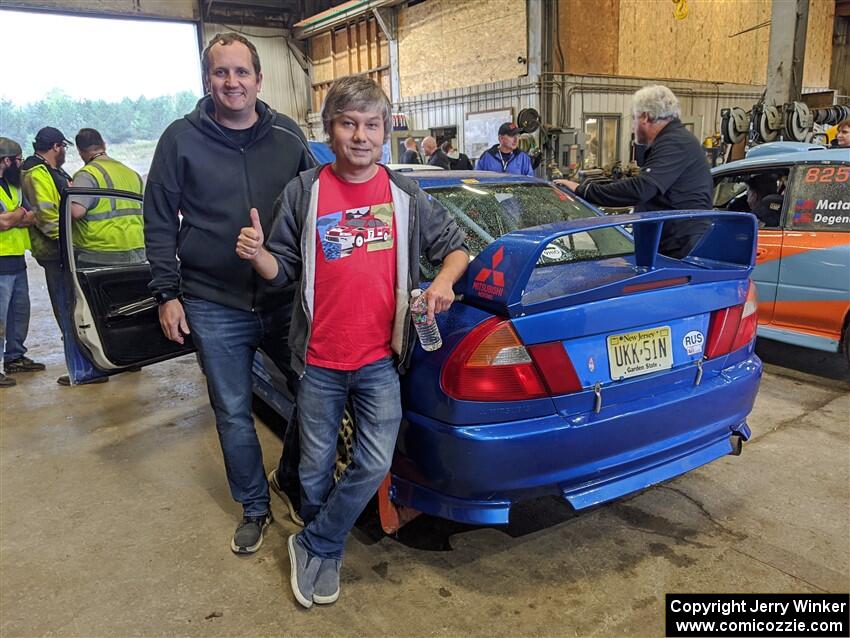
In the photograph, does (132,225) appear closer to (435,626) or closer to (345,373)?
(345,373)

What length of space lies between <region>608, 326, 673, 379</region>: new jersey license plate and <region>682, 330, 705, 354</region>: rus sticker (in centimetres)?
8

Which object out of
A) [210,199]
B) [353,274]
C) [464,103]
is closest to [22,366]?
[210,199]

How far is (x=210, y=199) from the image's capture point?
2098 millimetres

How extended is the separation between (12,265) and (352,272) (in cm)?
401

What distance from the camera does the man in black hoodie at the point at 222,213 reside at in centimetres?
206

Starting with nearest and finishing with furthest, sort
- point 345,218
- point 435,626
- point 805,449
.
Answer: point 345,218, point 435,626, point 805,449

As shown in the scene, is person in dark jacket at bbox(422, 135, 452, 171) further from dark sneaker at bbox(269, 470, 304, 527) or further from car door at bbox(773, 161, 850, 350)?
dark sneaker at bbox(269, 470, 304, 527)

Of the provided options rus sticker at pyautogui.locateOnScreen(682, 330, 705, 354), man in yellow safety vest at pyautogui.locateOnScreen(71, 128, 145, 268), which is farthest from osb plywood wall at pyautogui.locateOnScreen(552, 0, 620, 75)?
rus sticker at pyautogui.locateOnScreen(682, 330, 705, 354)

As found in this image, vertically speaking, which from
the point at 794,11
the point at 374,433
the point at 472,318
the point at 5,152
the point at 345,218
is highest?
the point at 794,11

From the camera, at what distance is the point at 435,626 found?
1.96 m

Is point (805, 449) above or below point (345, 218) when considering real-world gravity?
below

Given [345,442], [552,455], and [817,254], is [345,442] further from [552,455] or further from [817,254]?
[817,254]

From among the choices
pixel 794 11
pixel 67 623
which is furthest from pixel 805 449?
pixel 794 11

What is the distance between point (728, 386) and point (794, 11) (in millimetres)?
7200
